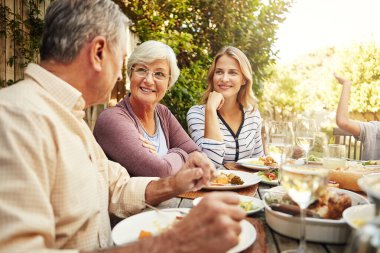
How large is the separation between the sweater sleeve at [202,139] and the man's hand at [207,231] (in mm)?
1768

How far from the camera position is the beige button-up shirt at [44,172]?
82 cm

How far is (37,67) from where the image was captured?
3.81ft

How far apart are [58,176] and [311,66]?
2937 cm

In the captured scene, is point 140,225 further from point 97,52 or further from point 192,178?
point 97,52

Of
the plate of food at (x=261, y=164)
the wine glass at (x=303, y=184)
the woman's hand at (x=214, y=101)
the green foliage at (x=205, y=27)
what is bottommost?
the plate of food at (x=261, y=164)

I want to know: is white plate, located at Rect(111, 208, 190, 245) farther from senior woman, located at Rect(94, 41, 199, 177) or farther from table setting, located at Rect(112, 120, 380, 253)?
senior woman, located at Rect(94, 41, 199, 177)

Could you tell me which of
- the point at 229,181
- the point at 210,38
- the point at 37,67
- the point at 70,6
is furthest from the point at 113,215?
the point at 210,38

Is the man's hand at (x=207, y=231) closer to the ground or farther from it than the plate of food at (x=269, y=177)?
farther from it

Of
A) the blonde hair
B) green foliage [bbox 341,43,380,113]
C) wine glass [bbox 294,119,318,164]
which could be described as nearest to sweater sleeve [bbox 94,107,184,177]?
wine glass [bbox 294,119,318,164]

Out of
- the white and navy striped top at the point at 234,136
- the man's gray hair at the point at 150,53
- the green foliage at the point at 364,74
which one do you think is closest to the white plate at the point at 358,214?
the man's gray hair at the point at 150,53

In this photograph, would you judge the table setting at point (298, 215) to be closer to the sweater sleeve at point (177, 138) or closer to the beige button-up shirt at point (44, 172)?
the beige button-up shirt at point (44, 172)

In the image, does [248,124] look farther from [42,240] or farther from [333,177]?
[42,240]

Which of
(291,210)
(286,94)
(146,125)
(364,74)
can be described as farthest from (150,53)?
(286,94)

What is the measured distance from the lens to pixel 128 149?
206 cm
